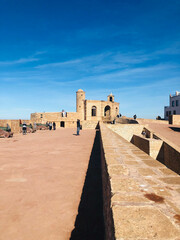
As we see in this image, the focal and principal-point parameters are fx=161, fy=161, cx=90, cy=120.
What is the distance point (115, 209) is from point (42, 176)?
8.66 ft

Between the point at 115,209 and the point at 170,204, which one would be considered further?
the point at 170,204

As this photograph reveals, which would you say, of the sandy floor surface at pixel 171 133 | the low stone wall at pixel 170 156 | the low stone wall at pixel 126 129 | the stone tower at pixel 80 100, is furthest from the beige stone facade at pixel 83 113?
the low stone wall at pixel 170 156

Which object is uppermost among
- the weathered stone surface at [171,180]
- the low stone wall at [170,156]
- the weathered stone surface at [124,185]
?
the weathered stone surface at [124,185]

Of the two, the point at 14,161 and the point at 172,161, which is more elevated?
the point at 14,161

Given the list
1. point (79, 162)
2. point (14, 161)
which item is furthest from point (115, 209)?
point (14, 161)

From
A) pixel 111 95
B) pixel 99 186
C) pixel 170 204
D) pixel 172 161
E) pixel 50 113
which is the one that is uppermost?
pixel 111 95

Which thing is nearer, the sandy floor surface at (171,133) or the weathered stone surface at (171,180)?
the weathered stone surface at (171,180)

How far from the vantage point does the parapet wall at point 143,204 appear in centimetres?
112

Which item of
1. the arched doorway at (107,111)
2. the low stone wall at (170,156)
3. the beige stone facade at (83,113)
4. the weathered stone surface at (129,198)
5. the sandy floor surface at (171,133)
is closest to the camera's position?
the weathered stone surface at (129,198)

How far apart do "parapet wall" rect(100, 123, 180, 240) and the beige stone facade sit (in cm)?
3301

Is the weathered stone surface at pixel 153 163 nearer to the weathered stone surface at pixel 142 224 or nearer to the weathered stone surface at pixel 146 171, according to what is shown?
the weathered stone surface at pixel 146 171

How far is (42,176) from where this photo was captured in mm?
3646

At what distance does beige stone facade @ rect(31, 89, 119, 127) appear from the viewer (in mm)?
34987

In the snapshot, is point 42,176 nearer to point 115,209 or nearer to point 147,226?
point 115,209
